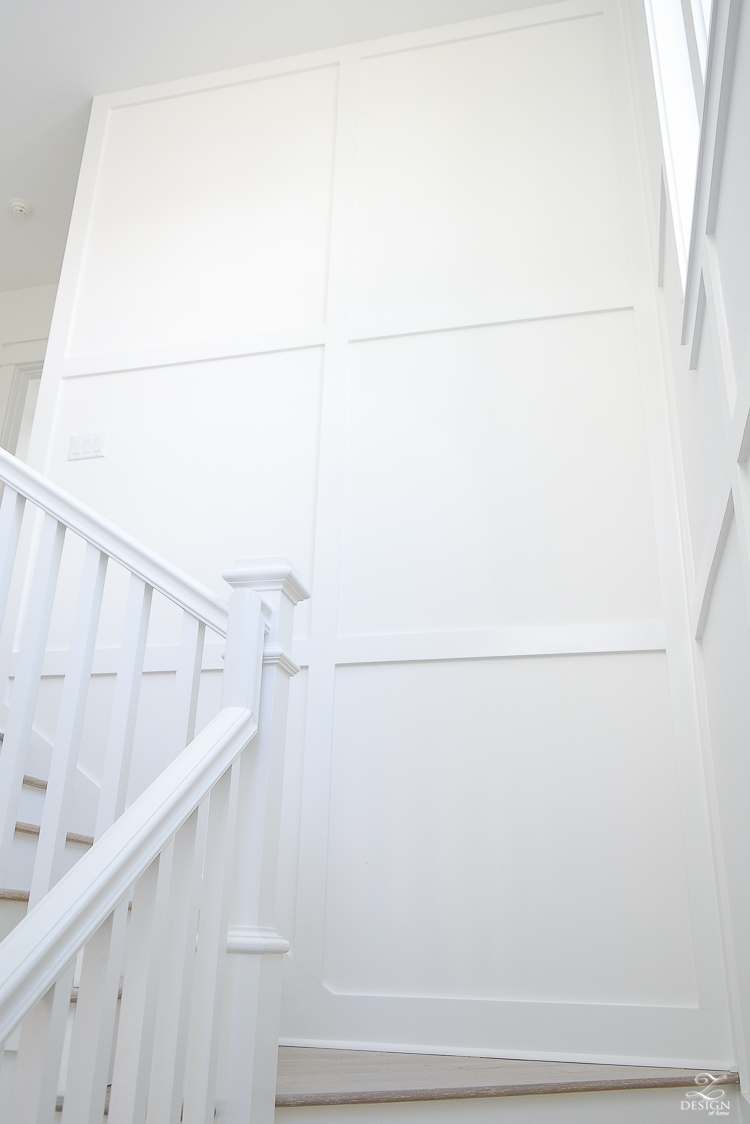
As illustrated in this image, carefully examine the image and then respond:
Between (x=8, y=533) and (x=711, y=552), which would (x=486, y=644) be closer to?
(x=711, y=552)

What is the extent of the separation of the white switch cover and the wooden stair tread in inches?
74.8

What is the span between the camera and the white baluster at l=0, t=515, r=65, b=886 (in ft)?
4.87

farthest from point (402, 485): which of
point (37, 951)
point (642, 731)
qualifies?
point (37, 951)

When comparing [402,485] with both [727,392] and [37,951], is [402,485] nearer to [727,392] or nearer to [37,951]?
[727,392]

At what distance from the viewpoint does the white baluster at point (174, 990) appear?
3.67 ft

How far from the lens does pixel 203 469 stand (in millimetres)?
2748

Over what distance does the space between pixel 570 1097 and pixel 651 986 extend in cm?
45

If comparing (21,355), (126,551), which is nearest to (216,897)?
(126,551)

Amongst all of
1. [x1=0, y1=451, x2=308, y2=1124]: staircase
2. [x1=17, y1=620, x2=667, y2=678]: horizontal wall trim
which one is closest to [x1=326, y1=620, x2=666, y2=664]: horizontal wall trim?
[x1=17, y1=620, x2=667, y2=678]: horizontal wall trim

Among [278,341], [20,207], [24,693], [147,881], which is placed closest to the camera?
[147,881]

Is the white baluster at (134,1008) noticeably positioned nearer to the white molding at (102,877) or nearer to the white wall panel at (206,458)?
the white molding at (102,877)

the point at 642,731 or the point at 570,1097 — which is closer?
the point at 570,1097

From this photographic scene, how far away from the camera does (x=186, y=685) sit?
1.47 meters

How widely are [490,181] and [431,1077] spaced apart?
8.47 feet
